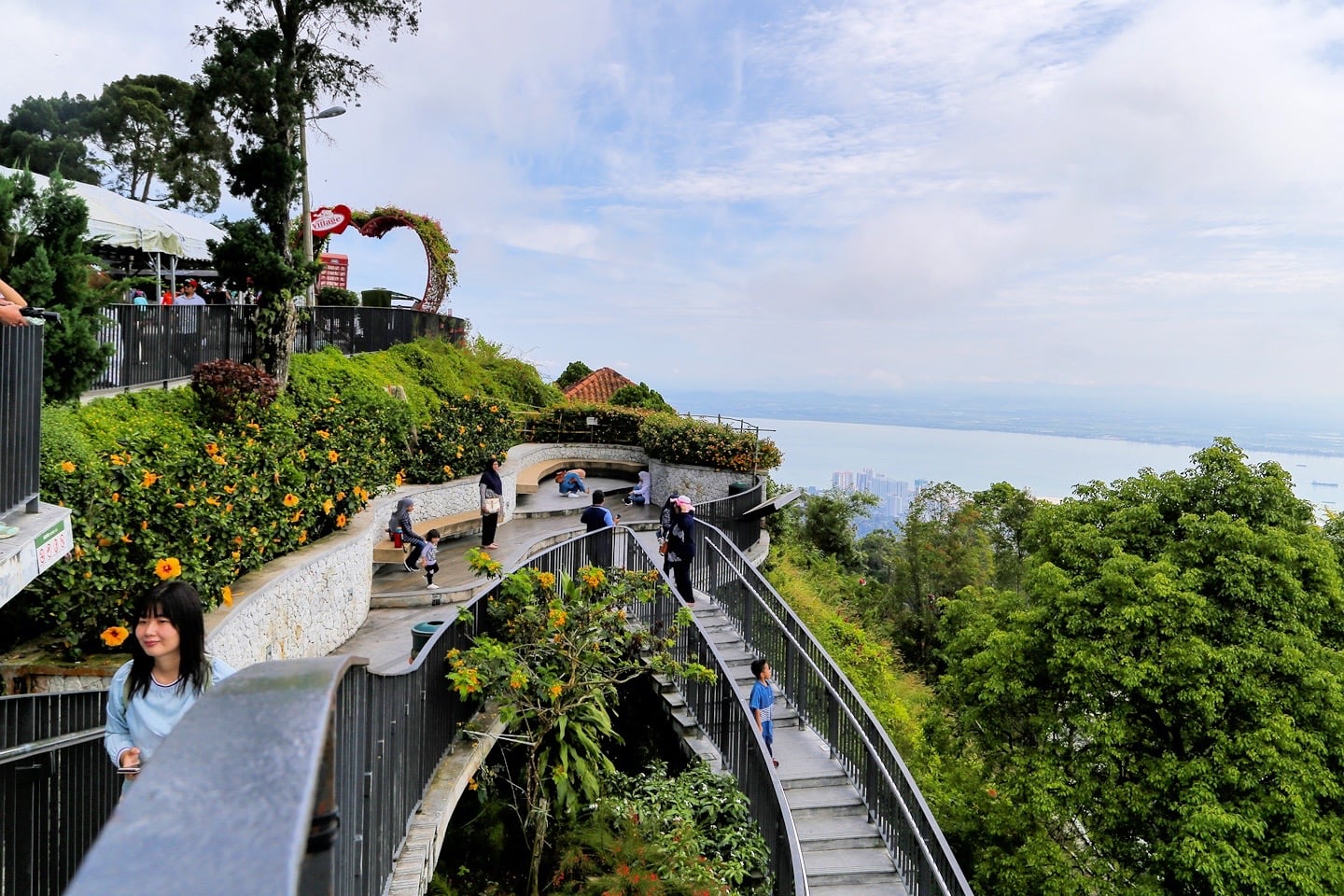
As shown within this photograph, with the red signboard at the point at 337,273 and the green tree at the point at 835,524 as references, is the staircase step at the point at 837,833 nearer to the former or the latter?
the red signboard at the point at 337,273

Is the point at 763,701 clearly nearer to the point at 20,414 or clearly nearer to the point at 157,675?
the point at 20,414

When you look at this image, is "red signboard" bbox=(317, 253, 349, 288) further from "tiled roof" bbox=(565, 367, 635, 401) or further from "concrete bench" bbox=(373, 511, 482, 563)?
"concrete bench" bbox=(373, 511, 482, 563)

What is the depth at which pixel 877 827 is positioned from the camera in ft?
31.9

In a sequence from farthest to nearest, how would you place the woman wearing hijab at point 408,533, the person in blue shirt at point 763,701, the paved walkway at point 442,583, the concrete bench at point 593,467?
1. the concrete bench at point 593,467
2. the woman wearing hijab at point 408,533
3. the paved walkway at point 442,583
4. the person in blue shirt at point 763,701

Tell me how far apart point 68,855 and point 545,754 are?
4.22m

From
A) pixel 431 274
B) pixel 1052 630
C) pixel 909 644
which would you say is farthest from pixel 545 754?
pixel 909 644

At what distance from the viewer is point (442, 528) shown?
1669 centimetres

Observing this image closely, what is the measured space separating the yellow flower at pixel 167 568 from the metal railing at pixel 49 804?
74.3 inches

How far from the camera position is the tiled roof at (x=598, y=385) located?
4022 cm

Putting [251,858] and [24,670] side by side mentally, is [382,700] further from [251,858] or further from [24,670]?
[251,858]

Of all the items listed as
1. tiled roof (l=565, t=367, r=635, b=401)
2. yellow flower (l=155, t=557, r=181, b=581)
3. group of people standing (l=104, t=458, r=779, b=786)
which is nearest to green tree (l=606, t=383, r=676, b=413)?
tiled roof (l=565, t=367, r=635, b=401)

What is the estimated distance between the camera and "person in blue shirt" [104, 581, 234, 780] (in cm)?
303

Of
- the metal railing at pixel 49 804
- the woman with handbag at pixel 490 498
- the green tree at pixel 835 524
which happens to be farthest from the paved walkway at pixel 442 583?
the green tree at pixel 835 524

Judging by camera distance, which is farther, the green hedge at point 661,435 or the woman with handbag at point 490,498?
the green hedge at point 661,435
